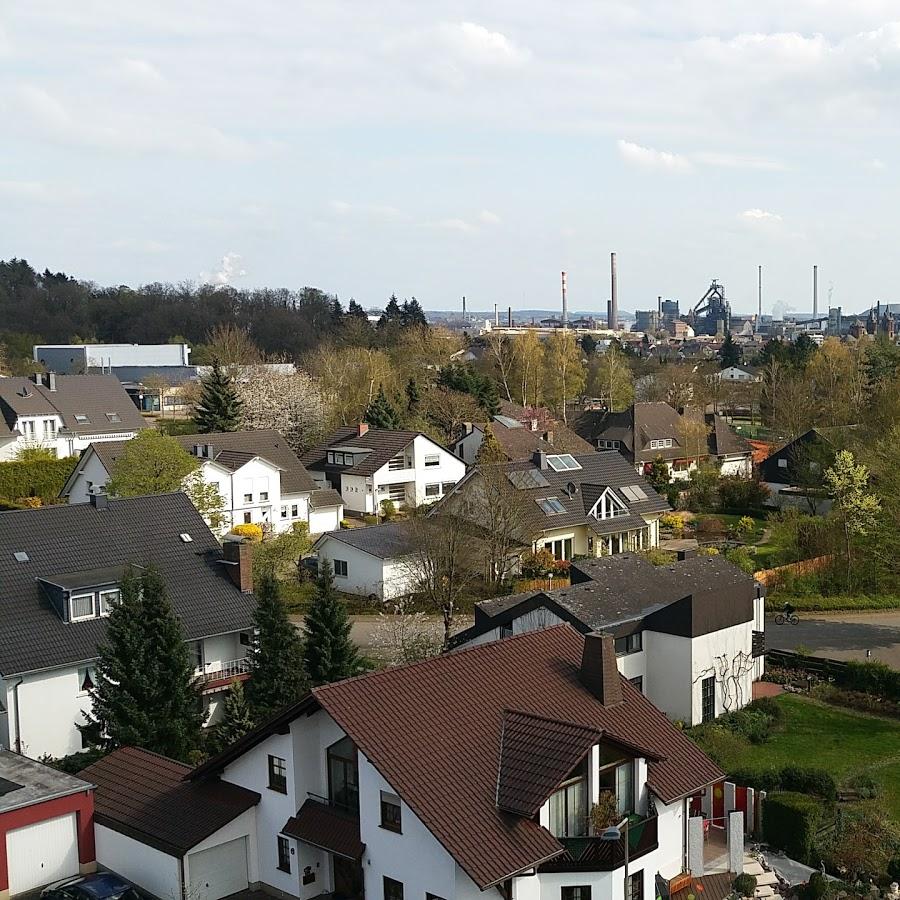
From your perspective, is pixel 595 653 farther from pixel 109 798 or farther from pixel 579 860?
pixel 109 798

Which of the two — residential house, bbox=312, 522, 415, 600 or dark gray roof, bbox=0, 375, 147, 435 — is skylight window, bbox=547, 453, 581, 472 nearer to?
residential house, bbox=312, 522, 415, 600

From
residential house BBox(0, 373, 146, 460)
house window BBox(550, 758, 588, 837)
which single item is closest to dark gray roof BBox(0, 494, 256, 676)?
house window BBox(550, 758, 588, 837)

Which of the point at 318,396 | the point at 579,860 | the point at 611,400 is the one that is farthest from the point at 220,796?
the point at 611,400

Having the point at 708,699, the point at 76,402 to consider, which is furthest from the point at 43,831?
the point at 76,402

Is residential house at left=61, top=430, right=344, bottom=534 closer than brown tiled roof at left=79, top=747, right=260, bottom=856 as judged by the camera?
No

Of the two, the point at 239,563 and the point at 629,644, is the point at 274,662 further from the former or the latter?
the point at 629,644
